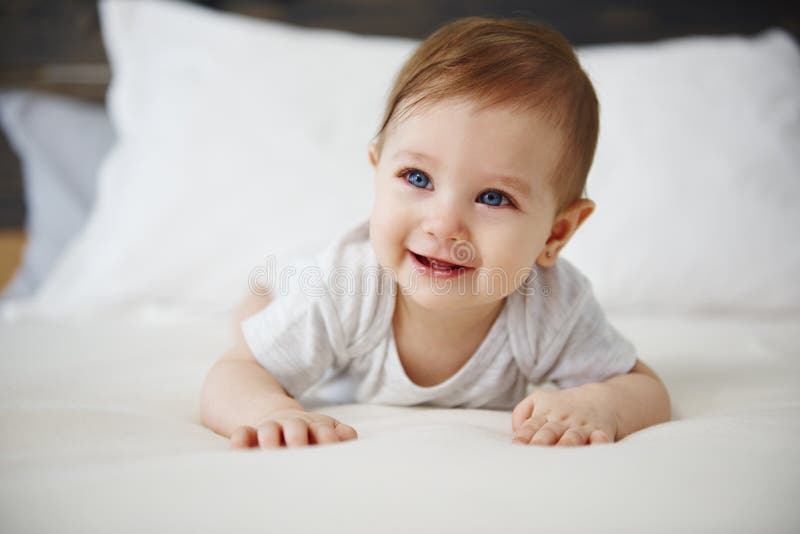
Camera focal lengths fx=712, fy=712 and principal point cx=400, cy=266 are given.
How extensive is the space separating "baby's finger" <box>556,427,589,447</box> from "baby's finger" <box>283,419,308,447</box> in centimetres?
27

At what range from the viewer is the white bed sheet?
516 mm

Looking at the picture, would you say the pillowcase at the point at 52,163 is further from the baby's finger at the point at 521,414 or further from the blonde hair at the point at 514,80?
the baby's finger at the point at 521,414

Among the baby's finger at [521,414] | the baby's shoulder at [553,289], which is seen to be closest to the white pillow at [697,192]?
the baby's shoulder at [553,289]

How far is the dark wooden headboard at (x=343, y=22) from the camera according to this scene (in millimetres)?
1960

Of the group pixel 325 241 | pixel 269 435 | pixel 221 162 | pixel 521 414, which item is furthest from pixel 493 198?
pixel 221 162

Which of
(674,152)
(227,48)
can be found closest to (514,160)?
(674,152)

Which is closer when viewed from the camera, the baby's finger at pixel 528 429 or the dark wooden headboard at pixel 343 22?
the baby's finger at pixel 528 429

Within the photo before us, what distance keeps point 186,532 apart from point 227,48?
130cm

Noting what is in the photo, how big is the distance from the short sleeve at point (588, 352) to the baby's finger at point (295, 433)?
0.39 meters

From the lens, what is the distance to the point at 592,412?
827 millimetres

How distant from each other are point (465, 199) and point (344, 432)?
0.29 m

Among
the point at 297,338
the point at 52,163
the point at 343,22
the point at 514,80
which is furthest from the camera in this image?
the point at 343,22

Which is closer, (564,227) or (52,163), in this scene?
(564,227)

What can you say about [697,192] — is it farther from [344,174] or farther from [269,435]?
[269,435]
